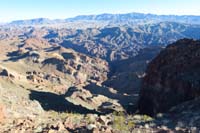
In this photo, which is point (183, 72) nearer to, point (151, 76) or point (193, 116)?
point (151, 76)

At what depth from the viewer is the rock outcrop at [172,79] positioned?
1642 inches

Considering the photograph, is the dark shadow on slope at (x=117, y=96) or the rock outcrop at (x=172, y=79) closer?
the rock outcrop at (x=172, y=79)

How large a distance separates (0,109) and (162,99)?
2912 cm

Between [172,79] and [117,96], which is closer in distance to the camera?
[172,79]

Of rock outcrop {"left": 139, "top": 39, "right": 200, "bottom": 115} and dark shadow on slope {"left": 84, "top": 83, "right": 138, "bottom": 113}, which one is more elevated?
rock outcrop {"left": 139, "top": 39, "right": 200, "bottom": 115}

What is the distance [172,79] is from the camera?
46.9 m

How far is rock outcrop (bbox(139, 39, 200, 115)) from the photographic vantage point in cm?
4172

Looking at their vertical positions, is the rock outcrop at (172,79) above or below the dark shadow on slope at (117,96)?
above

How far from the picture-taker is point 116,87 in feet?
516

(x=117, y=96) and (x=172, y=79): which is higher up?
(x=172, y=79)

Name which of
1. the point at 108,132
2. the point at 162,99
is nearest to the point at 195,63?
the point at 162,99

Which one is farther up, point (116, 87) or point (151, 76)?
point (151, 76)

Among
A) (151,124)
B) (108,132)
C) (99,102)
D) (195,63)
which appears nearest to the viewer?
(108,132)

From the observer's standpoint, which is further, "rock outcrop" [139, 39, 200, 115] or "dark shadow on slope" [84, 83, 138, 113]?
"dark shadow on slope" [84, 83, 138, 113]
